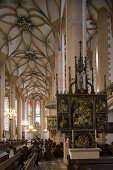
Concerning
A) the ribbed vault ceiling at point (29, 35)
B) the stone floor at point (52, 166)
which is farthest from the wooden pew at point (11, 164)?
the ribbed vault ceiling at point (29, 35)

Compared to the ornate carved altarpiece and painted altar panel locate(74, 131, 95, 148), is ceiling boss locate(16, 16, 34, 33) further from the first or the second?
painted altar panel locate(74, 131, 95, 148)

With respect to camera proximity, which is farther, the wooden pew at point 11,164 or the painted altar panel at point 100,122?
the painted altar panel at point 100,122

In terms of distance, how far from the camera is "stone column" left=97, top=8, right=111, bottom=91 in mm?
15702

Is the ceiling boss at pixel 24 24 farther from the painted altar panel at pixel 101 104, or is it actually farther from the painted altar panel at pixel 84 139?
the painted altar panel at pixel 84 139

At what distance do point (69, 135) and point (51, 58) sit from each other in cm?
2104

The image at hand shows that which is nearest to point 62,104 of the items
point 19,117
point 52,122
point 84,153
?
point 84,153

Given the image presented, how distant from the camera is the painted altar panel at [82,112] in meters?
8.73

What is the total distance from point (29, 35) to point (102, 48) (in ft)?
42.0

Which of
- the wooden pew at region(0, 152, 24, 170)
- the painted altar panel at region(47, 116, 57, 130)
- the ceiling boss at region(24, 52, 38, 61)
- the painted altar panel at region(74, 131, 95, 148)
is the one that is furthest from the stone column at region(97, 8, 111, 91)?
the ceiling boss at region(24, 52, 38, 61)

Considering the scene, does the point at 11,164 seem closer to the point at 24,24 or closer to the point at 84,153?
the point at 84,153

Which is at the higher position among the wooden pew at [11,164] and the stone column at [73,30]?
the stone column at [73,30]

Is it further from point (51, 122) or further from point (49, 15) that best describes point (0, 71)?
point (51, 122)

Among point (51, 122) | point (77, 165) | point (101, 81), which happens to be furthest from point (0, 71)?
point (77, 165)

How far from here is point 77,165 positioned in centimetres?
601
